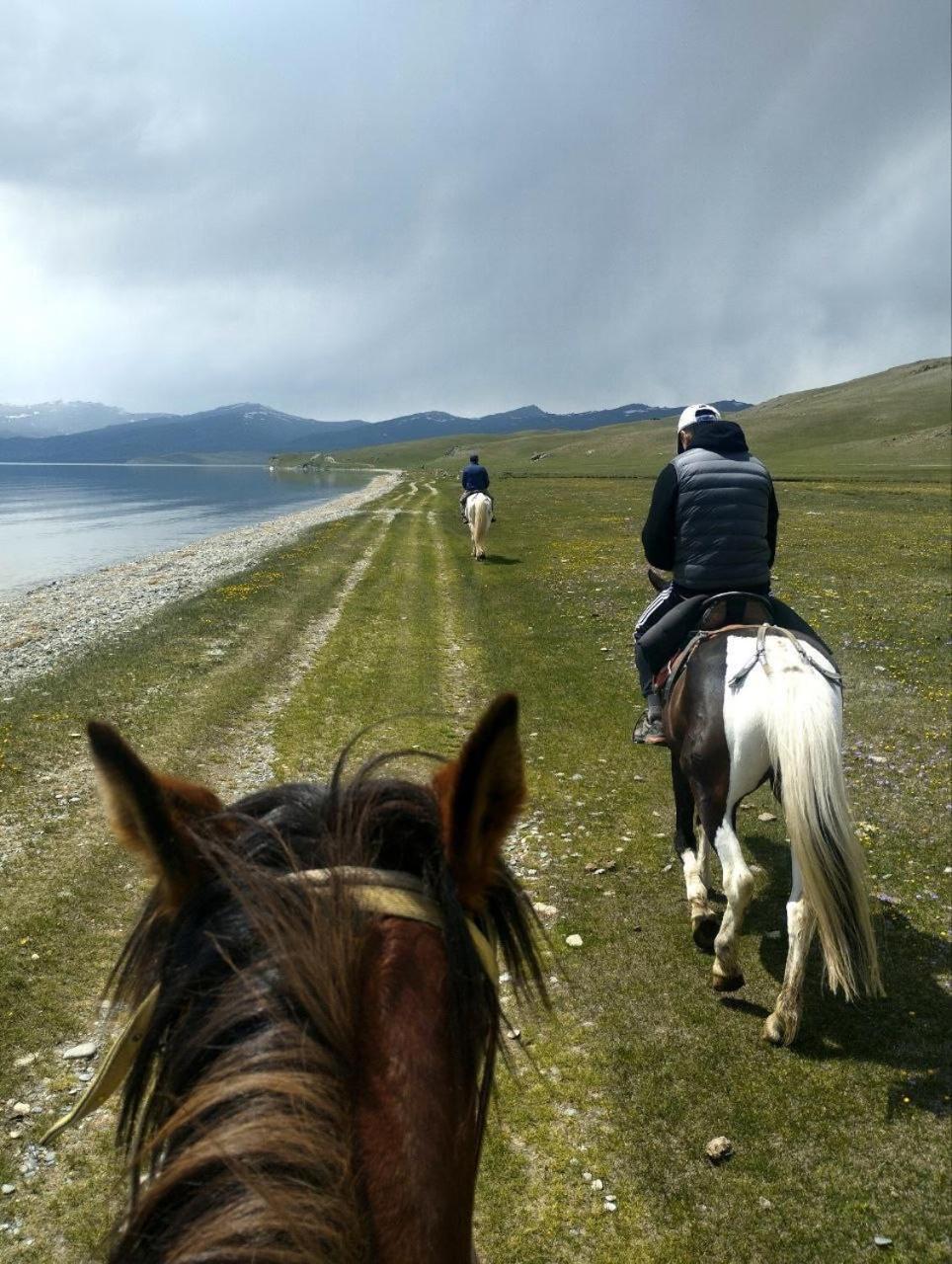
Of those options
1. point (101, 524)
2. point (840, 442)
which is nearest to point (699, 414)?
point (101, 524)

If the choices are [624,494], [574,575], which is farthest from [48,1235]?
[624,494]

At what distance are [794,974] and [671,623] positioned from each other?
3389 mm

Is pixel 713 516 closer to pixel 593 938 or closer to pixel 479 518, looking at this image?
pixel 593 938

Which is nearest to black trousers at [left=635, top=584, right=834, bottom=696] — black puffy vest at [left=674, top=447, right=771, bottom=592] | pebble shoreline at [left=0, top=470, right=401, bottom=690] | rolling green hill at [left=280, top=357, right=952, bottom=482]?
black puffy vest at [left=674, top=447, right=771, bottom=592]

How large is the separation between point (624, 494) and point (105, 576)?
155 ft

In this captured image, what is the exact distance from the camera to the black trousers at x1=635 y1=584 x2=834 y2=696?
7.06 metres

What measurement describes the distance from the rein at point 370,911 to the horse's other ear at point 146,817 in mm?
303

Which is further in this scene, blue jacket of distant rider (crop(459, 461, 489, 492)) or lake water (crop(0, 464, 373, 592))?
lake water (crop(0, 464, 373, 592))

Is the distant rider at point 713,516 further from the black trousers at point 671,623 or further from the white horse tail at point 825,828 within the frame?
the white horse tail at point 825,828

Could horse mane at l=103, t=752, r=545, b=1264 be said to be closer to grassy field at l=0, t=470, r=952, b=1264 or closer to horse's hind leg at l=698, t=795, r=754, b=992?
grassy field at l=0, t=470, r=952, b=1264

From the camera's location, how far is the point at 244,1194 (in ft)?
4.58

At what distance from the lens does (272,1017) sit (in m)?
1.65

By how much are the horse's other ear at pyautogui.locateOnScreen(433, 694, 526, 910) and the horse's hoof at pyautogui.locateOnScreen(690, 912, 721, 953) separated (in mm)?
5767

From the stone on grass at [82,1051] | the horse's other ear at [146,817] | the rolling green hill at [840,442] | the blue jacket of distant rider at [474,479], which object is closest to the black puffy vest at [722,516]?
the horse's other ear at [146,817]
